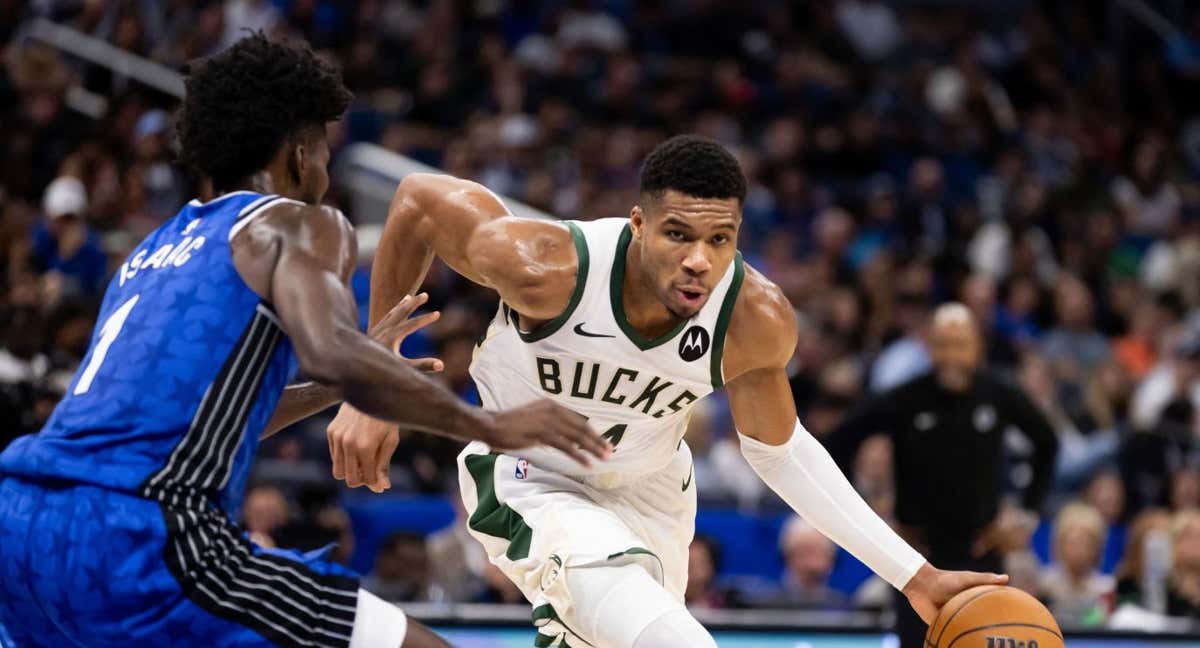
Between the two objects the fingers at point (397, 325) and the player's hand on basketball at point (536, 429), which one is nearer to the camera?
the player's hand on basketball at point (536, 429)

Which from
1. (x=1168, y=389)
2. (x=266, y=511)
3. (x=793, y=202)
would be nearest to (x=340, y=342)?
(x=266, y=511)

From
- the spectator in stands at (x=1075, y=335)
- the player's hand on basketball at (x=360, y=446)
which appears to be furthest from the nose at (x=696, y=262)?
the spectator in stands at (x=1075, y=335)

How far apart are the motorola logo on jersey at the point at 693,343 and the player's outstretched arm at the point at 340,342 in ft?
3.78

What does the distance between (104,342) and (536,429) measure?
2.91 ft

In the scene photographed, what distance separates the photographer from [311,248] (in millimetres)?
3096

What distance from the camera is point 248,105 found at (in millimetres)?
3312

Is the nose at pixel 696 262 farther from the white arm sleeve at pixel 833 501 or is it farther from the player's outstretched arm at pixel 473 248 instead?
the white arm sleeve at pixel 833 501

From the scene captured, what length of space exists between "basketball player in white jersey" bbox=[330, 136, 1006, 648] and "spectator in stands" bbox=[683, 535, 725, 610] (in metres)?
3.04

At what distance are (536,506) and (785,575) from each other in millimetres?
4780

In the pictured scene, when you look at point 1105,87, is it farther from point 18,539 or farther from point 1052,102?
point 18,539

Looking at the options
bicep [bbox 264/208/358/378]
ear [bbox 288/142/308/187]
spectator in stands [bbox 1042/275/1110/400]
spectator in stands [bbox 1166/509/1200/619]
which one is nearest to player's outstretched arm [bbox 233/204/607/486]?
bicep [bbox 264/208/358/378]

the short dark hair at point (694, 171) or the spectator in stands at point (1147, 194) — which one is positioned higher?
the short dark hair at point (694, 171)

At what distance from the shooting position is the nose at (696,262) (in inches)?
161

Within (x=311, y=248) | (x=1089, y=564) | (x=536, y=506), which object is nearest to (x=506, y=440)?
(x=311, y=248)
